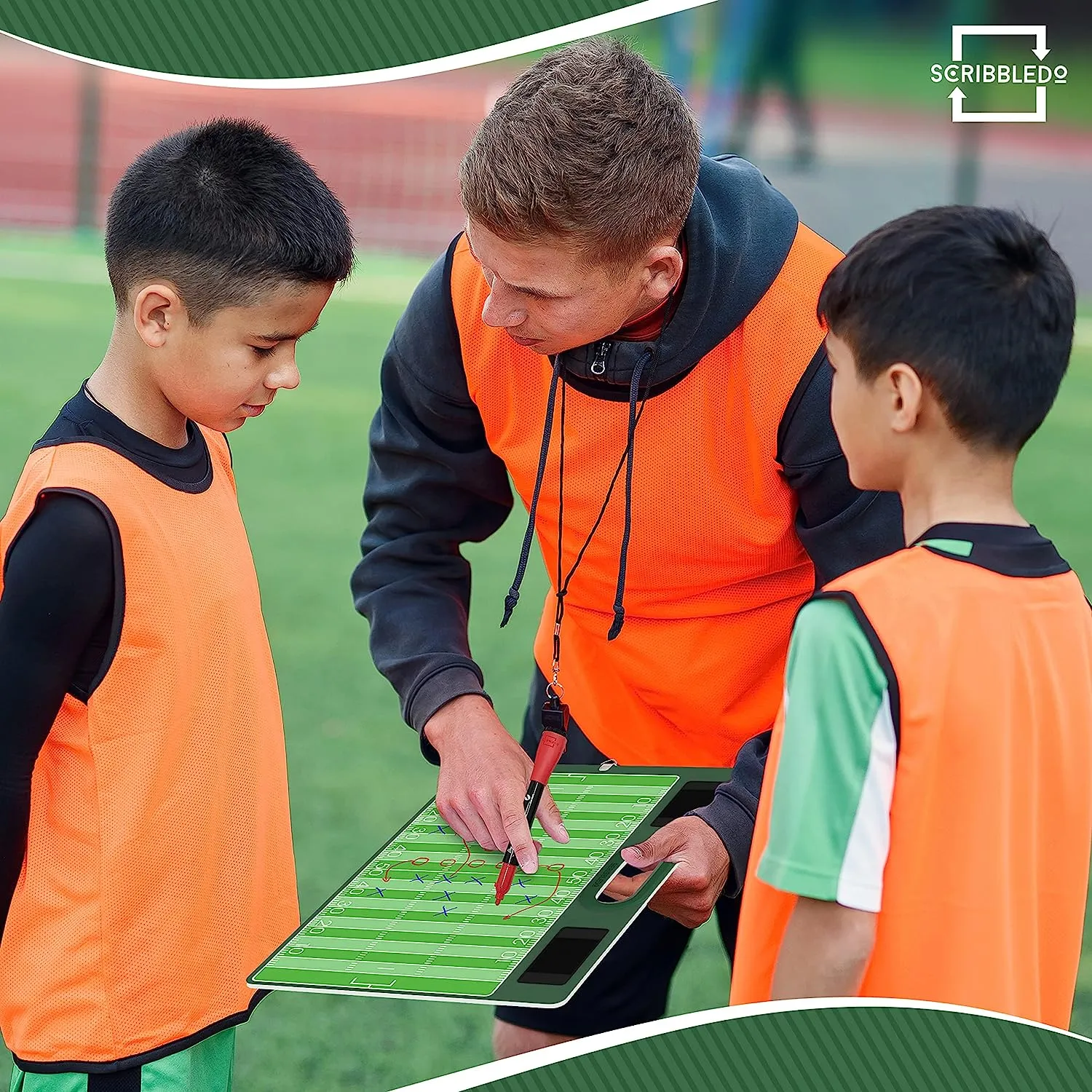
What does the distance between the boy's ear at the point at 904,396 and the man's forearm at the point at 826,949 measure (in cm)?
43

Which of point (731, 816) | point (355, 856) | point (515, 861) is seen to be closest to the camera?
point (515, 861)

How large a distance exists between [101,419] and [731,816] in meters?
0.86

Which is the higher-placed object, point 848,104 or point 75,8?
point 75,8

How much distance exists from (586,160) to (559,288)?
0.46 feet

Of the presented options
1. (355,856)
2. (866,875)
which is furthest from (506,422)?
(355,856)

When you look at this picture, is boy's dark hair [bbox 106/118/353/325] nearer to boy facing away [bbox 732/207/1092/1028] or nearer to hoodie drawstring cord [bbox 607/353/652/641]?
hoodie drawstring cord [bbox 607/353/652/641]

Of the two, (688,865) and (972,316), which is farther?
(688,865)

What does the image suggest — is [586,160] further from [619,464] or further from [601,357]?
[619,464]

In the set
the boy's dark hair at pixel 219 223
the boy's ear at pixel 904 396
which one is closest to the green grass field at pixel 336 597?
the boy's dark hair at pixel 219 223


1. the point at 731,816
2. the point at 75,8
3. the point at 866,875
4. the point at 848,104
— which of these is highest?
the point at 75,8

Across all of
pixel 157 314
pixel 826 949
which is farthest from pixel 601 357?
pixel 826 949

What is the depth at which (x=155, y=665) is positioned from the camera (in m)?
1.79

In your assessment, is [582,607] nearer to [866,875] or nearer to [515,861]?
[515,861]

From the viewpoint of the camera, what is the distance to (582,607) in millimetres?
2244
